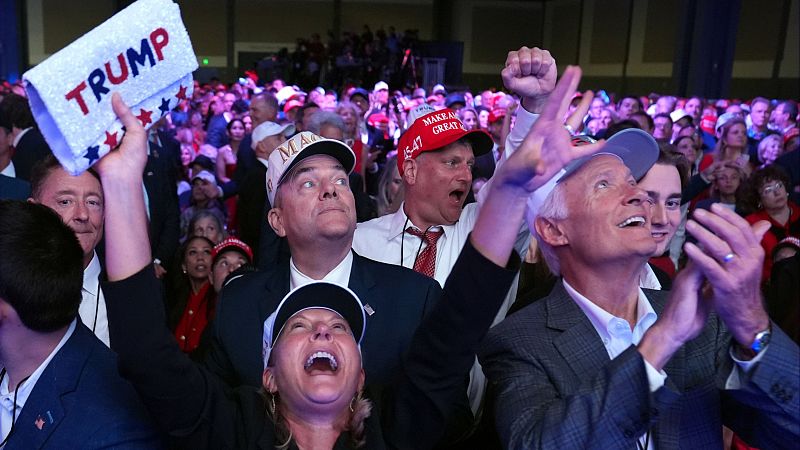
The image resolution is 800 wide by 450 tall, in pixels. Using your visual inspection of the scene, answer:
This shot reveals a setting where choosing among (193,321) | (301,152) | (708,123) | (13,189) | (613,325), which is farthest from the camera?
(708,123)

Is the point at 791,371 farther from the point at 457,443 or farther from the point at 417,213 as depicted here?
the point at 417,213

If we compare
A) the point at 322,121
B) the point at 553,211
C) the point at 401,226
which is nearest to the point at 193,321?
the point at 401,226

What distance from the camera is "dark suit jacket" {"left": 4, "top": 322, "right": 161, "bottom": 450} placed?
1867 mm

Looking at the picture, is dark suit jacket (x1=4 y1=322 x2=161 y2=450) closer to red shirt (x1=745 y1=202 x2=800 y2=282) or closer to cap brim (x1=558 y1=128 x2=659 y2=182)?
cap brim (x1=558 y1=128 x2=659 y2=182)

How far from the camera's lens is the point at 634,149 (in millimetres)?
2332

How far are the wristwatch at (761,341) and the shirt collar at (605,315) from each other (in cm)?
46

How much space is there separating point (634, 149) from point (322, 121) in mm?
3400

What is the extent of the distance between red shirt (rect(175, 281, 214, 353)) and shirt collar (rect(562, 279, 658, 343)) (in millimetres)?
2391

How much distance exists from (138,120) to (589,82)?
29.6 meters

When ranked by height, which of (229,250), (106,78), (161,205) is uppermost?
(106,78)

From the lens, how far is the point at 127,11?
1578 millimetres

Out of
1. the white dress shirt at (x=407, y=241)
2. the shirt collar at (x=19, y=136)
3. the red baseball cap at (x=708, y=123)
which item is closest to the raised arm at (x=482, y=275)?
the white dress shirt at (x=407, y=241)

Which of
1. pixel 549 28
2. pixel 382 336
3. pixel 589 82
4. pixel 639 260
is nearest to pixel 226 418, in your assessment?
pixel 382 336

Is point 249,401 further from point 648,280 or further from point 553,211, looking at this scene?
point 648,280
